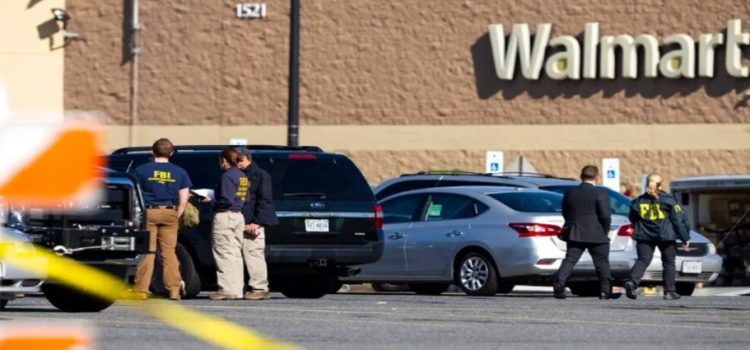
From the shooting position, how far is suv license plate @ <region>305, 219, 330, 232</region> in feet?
64.7

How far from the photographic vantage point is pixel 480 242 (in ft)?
72.5

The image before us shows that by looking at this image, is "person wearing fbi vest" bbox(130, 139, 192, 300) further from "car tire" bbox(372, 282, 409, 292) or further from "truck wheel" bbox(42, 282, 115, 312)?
"car tire" bbox(372, 282, 409, 292)

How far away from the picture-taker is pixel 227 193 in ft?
61.4

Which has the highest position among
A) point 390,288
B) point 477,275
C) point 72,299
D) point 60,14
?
point 60,14

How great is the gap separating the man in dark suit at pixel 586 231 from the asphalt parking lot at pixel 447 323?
2.10 m

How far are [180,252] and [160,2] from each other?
80.5 ft

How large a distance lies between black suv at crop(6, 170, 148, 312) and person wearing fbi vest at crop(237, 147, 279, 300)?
305 centimetres

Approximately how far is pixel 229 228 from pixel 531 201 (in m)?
5.01

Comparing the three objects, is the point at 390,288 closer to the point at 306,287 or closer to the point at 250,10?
the point at 306,287

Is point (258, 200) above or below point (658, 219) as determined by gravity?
above

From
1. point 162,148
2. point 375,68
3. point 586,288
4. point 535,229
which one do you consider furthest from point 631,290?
point 375,68

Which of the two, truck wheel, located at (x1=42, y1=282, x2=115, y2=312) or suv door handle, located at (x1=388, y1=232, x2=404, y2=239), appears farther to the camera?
suv door handle, located at (x1=388, y1=232, x2=404, y2=239)

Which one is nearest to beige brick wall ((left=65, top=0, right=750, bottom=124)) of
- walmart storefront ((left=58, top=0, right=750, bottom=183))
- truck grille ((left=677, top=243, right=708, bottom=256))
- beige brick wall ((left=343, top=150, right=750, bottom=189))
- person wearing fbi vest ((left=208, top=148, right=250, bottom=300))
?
walmart storefront ((left=58, top=0, right=750, bottom=183))

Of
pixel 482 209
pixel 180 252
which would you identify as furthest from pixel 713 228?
pixel 180 252
